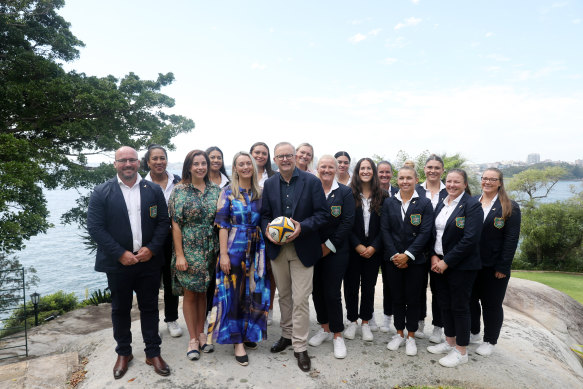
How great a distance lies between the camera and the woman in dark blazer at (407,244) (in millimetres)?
3949

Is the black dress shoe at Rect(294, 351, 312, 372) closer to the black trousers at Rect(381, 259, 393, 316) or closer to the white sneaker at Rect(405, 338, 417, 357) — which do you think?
the white sneaker at Rect(405, 338, 417, 357)

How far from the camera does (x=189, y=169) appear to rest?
3848mm

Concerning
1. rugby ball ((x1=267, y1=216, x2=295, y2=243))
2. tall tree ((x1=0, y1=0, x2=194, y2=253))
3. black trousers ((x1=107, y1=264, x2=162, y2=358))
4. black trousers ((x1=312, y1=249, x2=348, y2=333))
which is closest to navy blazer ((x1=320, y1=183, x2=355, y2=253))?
black trousers ((x1=312, y1=249, x2=348, y2=333))

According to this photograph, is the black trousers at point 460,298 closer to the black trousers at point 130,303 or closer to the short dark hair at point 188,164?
the short dark hair at point 188,164

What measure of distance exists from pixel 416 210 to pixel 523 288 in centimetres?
733

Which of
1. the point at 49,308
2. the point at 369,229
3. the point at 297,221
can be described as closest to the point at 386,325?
the point at 369,229

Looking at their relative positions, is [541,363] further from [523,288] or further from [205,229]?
[523,288]

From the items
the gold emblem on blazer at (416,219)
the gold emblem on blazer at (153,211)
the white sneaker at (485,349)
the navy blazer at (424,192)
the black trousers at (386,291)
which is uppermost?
the navy blazer at (424,192)

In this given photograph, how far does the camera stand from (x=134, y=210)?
11.7ft

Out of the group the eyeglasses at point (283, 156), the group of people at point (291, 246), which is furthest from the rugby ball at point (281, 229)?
the eyeglasses at point (283, 156)

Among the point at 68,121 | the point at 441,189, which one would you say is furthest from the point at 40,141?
the point at 441,189

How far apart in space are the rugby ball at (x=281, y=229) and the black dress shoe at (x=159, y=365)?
6.31ft

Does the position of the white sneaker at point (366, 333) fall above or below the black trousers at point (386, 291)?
below

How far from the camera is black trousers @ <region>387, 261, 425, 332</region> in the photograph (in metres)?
3.96
